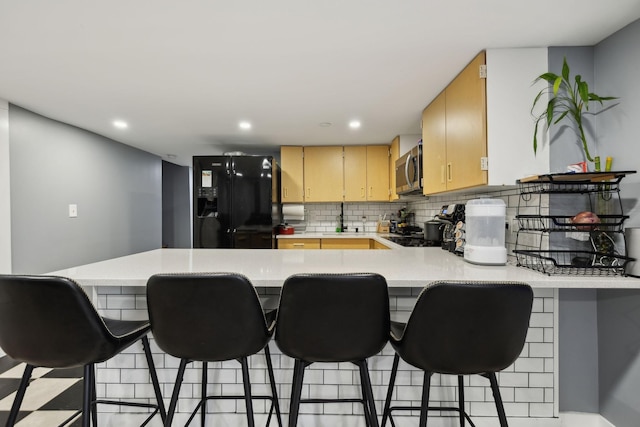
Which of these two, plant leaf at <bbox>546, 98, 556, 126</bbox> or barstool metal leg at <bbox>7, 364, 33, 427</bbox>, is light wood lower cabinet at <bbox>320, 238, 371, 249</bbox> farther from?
barstool metal leg at <bbox>7, 364, 33, 427</bbox>

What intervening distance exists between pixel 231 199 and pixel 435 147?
235cm

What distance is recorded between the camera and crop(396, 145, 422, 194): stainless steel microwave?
2850 mm

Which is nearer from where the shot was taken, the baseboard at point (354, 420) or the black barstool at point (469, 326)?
the black barstool at point (469, 326)

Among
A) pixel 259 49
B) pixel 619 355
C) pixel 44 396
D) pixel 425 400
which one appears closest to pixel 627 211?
pixel 619 355

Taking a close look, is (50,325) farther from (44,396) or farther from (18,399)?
(44,396)

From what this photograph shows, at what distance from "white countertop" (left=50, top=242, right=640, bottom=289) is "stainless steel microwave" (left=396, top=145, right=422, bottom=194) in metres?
1.05

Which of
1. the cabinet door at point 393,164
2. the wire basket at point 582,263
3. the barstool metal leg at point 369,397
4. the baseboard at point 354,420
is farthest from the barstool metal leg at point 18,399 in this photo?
the cabinet door at point 393,164

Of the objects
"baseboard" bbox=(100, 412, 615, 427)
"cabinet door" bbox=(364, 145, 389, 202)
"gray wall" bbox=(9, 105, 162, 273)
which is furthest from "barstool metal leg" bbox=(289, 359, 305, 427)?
"cabinet door" bbox=(364, 145, 389, 202)

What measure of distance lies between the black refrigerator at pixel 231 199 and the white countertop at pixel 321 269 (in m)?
1.64

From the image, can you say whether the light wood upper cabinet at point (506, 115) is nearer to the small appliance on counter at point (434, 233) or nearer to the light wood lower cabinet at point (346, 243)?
the small appliance on counter at point (434, 233)

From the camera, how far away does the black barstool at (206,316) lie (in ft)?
3.46

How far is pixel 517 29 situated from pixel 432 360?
165 cm

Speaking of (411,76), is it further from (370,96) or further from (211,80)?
(211,80)

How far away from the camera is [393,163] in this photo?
13.1 ft
